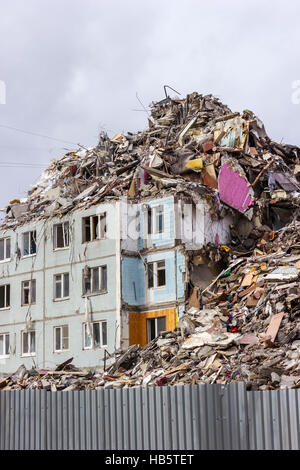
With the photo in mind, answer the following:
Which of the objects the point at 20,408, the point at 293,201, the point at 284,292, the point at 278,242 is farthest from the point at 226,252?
the point at 20,408

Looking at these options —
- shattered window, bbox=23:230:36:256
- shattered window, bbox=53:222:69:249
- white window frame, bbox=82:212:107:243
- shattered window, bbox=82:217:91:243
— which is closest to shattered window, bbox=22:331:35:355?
shattered window, bbox=23:230:36:256

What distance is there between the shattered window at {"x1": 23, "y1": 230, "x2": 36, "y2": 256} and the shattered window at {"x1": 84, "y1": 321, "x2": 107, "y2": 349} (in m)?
6.28

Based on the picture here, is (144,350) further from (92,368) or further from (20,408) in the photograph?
(20,408)

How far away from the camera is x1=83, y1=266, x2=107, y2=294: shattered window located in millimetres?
35719

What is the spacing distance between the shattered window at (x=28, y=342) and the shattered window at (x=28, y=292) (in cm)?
164

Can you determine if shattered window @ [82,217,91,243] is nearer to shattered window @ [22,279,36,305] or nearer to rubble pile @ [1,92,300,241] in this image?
rubble pile @ [1,92,300,241]

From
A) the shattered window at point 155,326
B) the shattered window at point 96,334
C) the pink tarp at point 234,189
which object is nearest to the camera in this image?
the shattered window at point 155,326

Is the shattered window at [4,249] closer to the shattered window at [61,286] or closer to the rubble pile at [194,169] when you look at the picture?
the rubble pile at [194,169]

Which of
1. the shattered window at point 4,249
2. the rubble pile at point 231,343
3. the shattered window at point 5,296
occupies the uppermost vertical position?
the shattered window at point 4,249

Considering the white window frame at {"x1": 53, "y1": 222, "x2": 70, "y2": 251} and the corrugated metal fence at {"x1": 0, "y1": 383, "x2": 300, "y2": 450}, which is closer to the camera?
the corrugated metal fence at {"x1": 0, "y1": 383, "x2": 300, "y2": 450}

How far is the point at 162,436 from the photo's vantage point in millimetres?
16594

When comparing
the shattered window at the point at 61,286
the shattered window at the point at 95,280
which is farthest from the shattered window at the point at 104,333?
the shattered window at the point at 61,286

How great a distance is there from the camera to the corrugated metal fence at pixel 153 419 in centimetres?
1507
